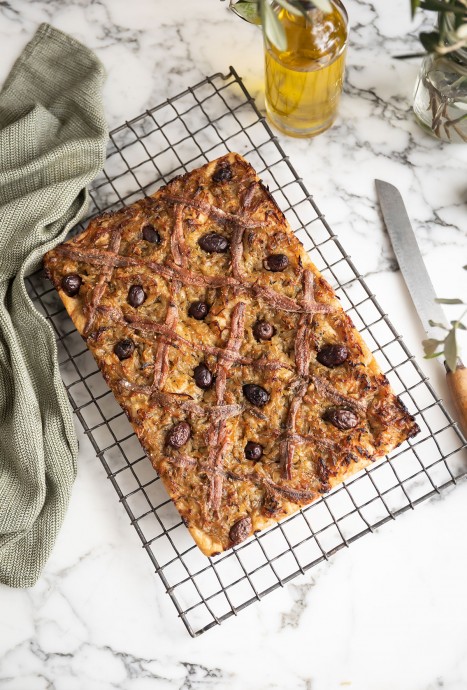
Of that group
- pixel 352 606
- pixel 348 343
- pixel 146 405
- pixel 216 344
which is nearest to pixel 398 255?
pixel 348 343

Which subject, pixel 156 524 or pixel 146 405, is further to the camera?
pixel 156 524

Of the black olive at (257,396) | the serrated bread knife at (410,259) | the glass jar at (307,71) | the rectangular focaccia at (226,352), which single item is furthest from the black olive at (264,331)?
the glass jar at (307,71)

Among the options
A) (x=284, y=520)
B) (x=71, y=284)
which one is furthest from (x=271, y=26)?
(x=284, y=520)

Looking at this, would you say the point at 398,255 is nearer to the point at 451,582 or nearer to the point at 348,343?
the point at 348,343

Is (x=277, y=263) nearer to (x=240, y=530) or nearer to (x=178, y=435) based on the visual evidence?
(x=178, y=435)

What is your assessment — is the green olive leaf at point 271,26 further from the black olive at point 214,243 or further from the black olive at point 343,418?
the black olive at point 343,418

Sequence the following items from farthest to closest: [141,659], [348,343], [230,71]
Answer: [230,71] → [141,659] → [348,343]

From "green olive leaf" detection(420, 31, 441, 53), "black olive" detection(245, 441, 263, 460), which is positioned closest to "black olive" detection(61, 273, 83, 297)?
"black olive" detection(245, 441, 263, 460)
